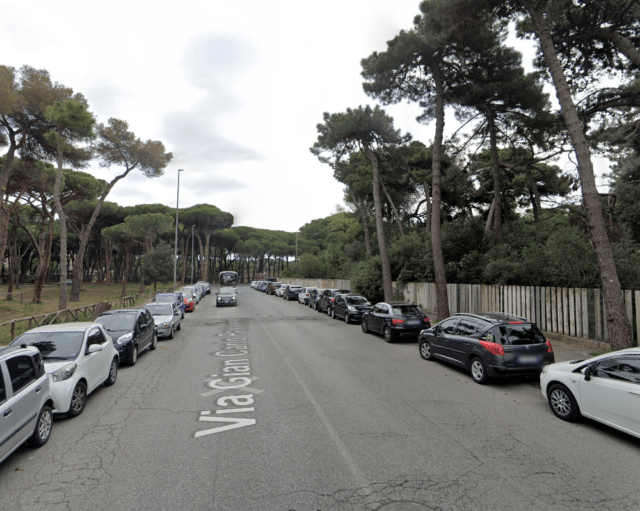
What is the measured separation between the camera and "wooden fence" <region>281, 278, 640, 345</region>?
37.3 feet

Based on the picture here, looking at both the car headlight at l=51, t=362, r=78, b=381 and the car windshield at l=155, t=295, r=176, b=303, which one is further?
the car windshield at l=155, t=295, r=176, b=303

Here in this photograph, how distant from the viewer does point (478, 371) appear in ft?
26.7

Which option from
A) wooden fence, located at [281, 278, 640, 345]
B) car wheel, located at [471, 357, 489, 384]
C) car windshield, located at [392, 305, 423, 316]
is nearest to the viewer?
car wheel, located at [471, 357, 489, 384]

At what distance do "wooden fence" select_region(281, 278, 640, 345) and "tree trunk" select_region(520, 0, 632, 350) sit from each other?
4.47 ft

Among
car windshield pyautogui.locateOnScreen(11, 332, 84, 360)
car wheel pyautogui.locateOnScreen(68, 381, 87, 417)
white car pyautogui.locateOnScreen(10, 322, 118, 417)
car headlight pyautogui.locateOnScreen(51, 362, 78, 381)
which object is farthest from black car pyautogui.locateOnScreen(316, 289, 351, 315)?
car headlight pyautogui.locateOnScreen(51, 362, 78, 381)

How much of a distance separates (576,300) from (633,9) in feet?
32.4

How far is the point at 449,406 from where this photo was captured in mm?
6566

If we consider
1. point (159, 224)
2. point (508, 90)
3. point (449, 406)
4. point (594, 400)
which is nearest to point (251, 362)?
point (449, 406)

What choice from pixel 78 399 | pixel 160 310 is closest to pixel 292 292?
pixel 160 310

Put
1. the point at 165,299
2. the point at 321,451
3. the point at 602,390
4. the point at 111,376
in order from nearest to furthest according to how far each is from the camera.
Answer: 1. the point at 321,451
2. the point at 602,390
3. the point at 111,376
4. the point at 165,299

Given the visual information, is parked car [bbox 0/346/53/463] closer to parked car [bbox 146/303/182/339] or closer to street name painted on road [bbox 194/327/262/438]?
street name painted on road [bbox 194/327/262/438]

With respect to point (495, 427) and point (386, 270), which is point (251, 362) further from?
point (386, 270)

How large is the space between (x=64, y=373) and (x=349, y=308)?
14.2 meters

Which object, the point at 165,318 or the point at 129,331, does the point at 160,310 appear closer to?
the point at 165,318
